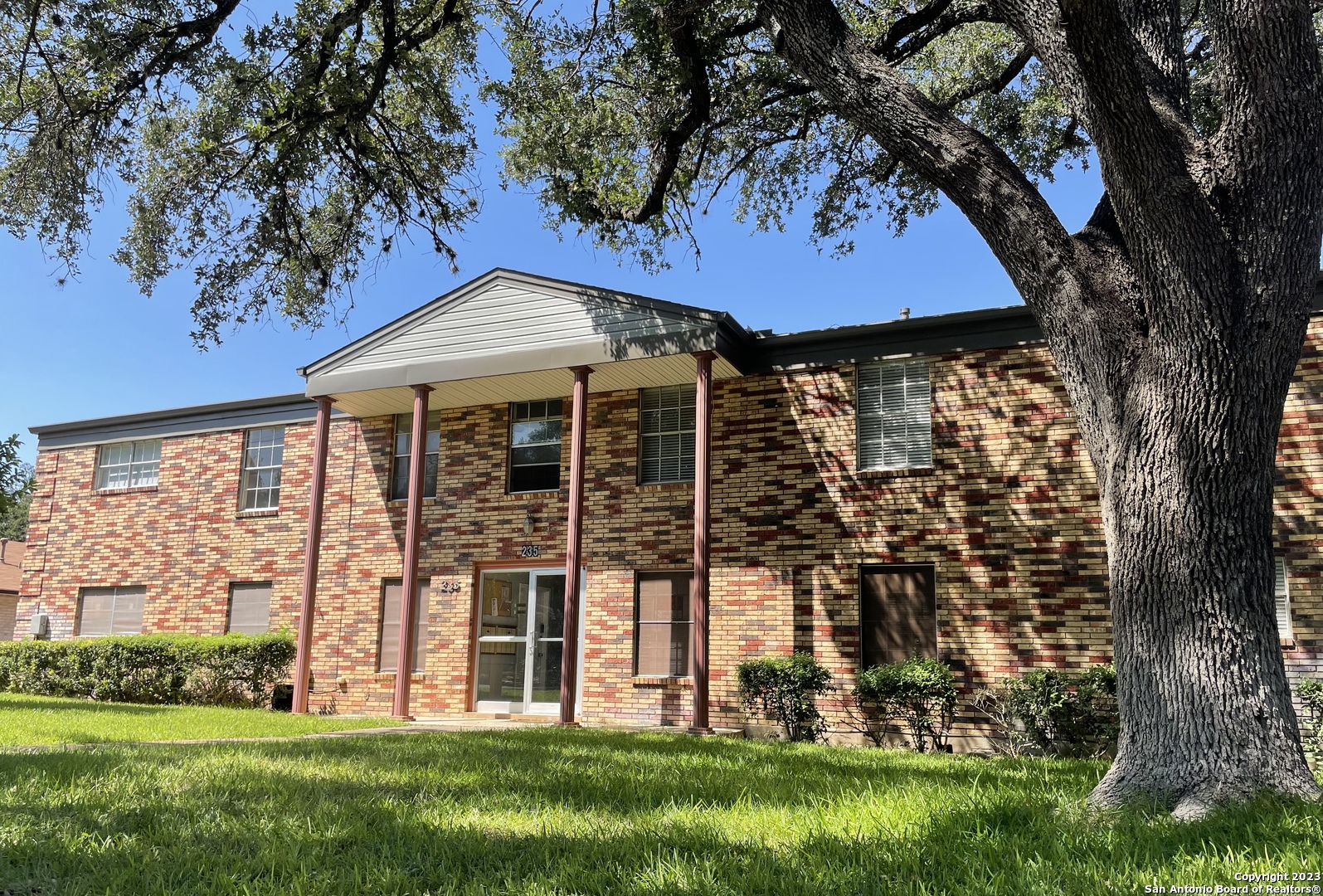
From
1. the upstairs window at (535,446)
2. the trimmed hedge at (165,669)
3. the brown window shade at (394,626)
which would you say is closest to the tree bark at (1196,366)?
the upstairs window at (535,446)

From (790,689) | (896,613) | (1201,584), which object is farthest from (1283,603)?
(1201,584)

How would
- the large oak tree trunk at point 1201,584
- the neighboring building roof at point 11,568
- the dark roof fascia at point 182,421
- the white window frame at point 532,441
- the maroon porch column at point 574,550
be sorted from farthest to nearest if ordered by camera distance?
the neighboring building roof at point 11,568
the dark roof fascia at point 182,421
the white window frame at point 532,441
the maroon porch column at point 574,550
the large oak tree trunk at point 1201,584

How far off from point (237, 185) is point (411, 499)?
555 centimetres

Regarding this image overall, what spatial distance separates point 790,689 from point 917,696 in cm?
157

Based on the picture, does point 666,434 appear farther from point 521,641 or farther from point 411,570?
point 411,570

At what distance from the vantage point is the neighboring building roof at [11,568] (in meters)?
30.8

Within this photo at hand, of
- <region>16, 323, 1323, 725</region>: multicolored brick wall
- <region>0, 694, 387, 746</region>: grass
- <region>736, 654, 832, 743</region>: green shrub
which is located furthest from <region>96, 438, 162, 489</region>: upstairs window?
<region>736, 654, 832, 743</region>: green shrub

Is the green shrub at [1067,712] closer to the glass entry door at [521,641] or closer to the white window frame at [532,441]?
the glass entry door at [521,641]

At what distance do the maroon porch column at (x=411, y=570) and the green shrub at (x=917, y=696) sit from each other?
6.42 metres

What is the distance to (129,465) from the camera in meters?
19.3

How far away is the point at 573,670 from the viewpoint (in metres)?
12.5

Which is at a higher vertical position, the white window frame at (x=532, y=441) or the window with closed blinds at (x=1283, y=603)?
the white window frame at (x=532, y=441)

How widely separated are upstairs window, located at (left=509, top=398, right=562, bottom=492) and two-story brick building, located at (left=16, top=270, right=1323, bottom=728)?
1.5 inches

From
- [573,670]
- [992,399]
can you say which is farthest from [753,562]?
[992,399]
